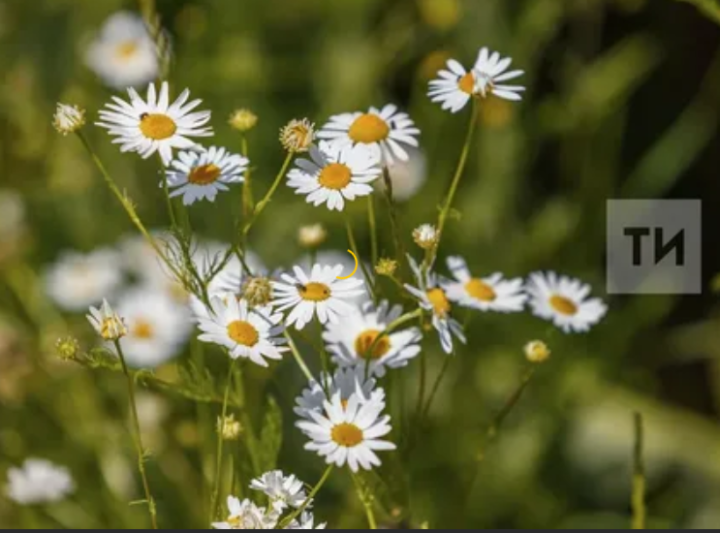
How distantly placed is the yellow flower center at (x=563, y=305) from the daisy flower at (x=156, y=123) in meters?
0.36

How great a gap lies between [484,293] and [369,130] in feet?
0.56

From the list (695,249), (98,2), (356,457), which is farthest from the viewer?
(98,2)

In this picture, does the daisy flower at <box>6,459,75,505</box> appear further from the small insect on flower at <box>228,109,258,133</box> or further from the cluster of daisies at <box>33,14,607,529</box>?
the small insect on flower at <box>228,109,258,133</box>

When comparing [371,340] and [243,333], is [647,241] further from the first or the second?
[243,333]

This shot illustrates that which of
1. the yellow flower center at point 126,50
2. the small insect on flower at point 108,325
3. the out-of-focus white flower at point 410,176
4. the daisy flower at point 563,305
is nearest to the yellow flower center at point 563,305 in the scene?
the daisy flower at point 563,305

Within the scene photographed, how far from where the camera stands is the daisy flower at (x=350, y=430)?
671mm

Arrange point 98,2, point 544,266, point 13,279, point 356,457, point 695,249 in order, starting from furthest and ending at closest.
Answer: point 98,2, point 544,266, point 13,279, point 695,249, point 356,457

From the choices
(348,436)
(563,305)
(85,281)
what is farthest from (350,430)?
(85,281)

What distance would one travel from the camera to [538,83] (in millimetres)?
1891

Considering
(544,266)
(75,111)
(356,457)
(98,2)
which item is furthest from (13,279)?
(356,457)

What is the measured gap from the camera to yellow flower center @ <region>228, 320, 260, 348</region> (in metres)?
0.68

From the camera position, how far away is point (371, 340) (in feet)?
2.57

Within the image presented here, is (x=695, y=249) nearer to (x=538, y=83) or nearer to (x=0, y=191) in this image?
(x=538, y=83)

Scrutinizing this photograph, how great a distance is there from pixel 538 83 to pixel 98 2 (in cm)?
75
